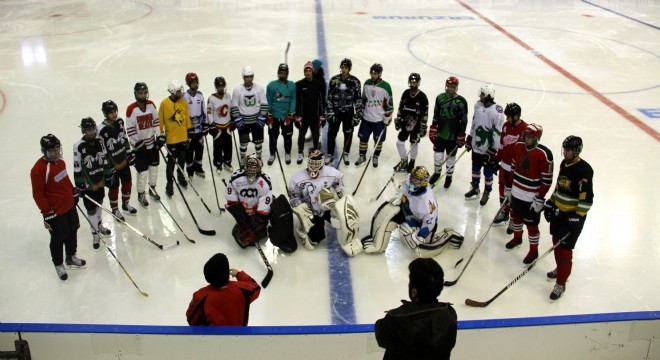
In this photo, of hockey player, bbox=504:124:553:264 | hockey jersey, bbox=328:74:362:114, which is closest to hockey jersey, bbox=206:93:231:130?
hockey jersey, bbox=328:74:362:114

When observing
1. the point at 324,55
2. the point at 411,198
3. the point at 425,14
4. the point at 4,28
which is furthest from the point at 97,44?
the point at 411,198

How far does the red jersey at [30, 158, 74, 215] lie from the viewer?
3.51m

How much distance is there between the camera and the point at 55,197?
11.8ft

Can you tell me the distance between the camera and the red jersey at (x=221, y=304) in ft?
8.48

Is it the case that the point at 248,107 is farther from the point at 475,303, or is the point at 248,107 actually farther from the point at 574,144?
the point at 574,144

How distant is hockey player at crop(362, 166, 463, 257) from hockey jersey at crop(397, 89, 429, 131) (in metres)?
1.24

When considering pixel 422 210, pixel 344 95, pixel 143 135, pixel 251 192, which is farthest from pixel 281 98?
pixel 422 210

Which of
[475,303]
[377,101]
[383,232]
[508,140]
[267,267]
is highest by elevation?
[377,101]

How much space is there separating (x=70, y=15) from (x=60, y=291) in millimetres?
10001

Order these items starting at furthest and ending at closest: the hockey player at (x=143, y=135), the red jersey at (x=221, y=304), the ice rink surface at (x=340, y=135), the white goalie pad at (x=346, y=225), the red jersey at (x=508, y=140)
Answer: the hockey player at (x=143, y=135) < the red jersey at (x=508, y=140) < the white goalie pad at (x=346, y=225) < the ice rink surface at (x=340, y=135) < the red jersey at (x=221, y=304)

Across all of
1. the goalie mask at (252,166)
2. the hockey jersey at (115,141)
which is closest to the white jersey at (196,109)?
the hockey jersey at (115,141)

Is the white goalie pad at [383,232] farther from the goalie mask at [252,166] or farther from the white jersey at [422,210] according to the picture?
the goalie mask at [252,166]

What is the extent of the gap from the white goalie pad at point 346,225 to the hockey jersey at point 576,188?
1.42 metres

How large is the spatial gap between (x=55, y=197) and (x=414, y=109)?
3121mm
